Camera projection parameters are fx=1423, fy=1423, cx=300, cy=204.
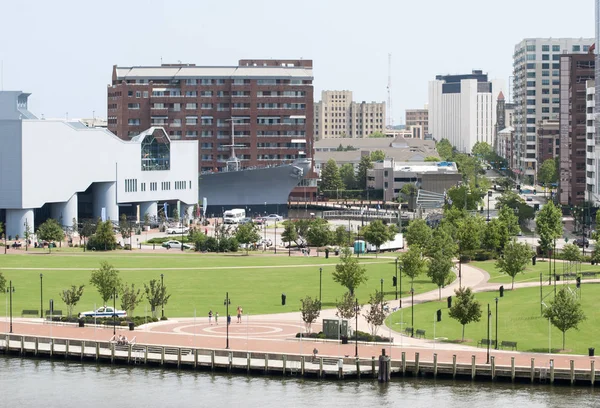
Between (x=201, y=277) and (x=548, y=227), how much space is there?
1695 inches

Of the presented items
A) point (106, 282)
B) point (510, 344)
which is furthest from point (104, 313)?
point (510, 344)

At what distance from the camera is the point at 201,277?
449 feet

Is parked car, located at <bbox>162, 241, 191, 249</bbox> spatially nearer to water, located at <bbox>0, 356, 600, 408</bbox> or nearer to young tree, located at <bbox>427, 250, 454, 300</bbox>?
young tree, located at <bbox>427, 250, 454, 300</bbox>

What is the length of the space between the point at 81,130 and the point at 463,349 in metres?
114

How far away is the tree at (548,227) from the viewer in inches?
6068

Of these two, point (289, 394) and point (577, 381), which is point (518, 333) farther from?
point (289, 394)

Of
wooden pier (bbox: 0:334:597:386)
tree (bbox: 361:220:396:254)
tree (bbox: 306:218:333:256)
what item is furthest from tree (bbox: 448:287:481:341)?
tree (bbox: 306:218:333:256)

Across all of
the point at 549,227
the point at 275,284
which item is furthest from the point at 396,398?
the point at 549,227

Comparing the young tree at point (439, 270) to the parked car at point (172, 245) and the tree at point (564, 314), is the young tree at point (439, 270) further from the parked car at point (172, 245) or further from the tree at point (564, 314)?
the parked car at point (172, 245)

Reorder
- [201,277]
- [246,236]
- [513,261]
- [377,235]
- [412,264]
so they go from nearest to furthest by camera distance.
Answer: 1. [412,264]
2. [513,261]
3. [201,277]
4. [377,235]
5. [246,236]

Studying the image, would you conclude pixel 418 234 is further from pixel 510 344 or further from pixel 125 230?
pixel 510 344

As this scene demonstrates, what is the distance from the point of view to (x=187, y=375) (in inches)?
3612

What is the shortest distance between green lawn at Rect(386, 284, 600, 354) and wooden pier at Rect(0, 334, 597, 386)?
248 inches

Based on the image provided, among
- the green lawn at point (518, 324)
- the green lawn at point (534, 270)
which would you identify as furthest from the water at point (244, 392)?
the green lawn at point (534, 270)
